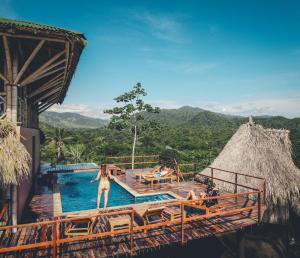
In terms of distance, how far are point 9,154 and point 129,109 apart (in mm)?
15009

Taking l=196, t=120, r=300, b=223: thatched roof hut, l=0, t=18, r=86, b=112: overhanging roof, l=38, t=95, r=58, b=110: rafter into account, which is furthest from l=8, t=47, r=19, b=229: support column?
l=196, t=120, r=300, b=223: thatched roof hut

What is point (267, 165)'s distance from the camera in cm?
1164

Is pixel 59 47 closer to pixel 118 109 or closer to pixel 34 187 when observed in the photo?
pixel 34 187

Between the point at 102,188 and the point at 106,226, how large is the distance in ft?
4.18

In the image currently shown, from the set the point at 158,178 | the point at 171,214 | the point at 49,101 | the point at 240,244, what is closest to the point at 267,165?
the point at 240,244

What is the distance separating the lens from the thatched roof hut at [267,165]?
35.7ft

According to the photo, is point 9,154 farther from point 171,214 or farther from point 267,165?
point 267,165

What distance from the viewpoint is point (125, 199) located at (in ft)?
35.6

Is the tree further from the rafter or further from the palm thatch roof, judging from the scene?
the palm thatch roof

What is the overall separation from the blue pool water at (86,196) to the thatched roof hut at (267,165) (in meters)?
3.97

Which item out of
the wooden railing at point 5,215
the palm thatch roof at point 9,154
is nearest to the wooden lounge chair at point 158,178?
the wooden railing at point 5,215

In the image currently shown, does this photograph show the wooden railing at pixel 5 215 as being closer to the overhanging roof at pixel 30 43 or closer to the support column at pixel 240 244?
the overhanging roof at pixel 30 43

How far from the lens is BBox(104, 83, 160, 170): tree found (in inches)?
800

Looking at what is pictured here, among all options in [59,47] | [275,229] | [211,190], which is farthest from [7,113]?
[275,229]
